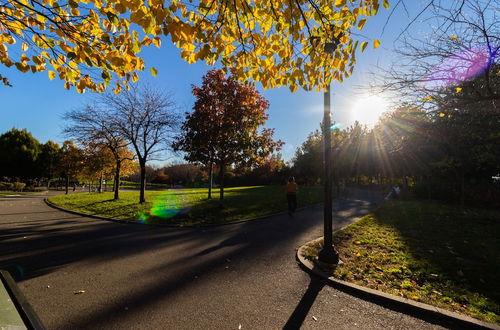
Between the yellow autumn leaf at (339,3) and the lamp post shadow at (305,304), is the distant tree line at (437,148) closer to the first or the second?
the yellow autumn leaf at (339,3)

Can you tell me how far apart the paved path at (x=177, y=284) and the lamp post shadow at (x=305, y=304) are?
0.05 ft

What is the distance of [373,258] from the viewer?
5566mm

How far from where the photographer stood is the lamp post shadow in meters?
3.10

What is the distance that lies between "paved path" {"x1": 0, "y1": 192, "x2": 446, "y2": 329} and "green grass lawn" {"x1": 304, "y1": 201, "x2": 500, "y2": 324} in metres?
0.80

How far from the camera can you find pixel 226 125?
486 inches

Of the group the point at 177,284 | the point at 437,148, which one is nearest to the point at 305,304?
the point at 177,284

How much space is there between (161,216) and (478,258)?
1081 centimetres

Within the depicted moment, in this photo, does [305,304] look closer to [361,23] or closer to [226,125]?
[361,23]

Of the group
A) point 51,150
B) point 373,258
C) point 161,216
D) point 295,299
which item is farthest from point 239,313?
point 51,150

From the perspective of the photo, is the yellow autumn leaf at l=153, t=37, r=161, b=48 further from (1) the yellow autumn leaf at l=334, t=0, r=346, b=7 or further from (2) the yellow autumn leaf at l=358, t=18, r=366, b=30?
(2) the yellow autumn leaf at l=358, t=18, r=366, b=30

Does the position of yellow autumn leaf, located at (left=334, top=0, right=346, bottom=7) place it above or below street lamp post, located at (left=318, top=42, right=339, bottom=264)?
above

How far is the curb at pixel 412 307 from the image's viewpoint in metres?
3.11

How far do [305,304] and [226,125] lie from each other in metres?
9.94

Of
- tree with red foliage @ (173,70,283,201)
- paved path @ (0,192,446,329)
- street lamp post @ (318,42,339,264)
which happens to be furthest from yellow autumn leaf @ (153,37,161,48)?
tree with red foliage @ (173,70,283,201)
